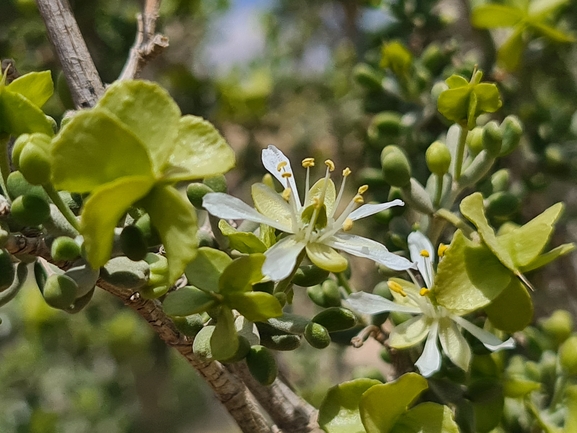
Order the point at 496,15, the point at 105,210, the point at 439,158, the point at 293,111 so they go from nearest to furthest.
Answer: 1. the point at 105,210
2. the point at 439,158
3. the point at 496,15
4. the point at 293,111

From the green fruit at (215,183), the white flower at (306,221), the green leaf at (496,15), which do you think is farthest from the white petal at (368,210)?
the green leaf at (496,15)

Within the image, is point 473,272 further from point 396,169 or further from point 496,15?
point 496,15

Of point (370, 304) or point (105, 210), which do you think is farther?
point (370, 304)

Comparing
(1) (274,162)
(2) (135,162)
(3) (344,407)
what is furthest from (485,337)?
(2) (135,162)

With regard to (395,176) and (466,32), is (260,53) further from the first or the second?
(395,176)

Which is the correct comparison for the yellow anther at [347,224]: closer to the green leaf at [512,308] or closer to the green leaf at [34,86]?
the green leaf at [512,308]

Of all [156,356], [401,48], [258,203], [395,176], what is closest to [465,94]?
[395,176]
